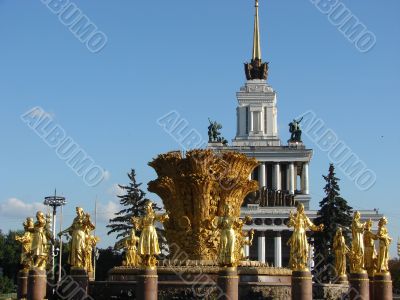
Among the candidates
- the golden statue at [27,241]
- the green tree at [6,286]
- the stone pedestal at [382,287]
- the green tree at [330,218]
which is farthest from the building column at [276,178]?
the golden statue at [27,241]

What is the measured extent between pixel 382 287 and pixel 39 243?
932 centimetres

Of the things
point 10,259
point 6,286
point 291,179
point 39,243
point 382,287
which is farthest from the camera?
point 291,179

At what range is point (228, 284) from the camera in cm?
1620

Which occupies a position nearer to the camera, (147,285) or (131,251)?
(147,285)

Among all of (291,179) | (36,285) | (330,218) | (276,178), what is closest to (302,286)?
(36,285)

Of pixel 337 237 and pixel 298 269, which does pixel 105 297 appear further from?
pixel 337 237

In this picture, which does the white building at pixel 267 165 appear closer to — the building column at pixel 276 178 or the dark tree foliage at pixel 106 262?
the building column at pixel 276 178

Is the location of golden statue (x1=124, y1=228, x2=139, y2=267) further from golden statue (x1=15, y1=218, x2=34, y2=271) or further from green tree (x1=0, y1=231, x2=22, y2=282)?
green tree (x1=0, y1=231, x2=22, y2=282)

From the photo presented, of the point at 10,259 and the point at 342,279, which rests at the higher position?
the point at 10,259

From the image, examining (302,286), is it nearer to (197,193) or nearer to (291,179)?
(197,193)

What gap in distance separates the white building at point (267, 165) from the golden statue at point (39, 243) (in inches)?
1563

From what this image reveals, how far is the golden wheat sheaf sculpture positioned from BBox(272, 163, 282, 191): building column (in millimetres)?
43433

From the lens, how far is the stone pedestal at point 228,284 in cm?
1612

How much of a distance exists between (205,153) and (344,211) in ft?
73.3
